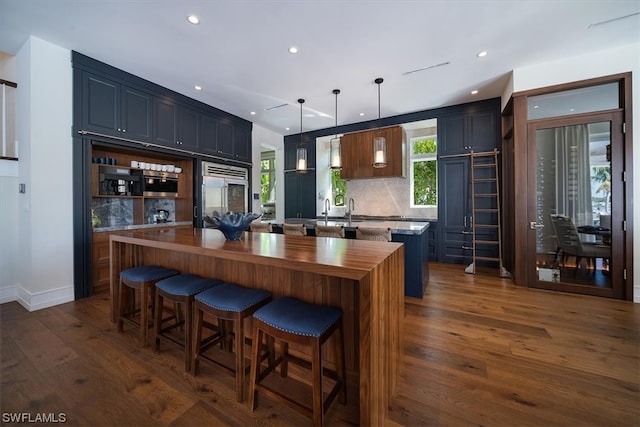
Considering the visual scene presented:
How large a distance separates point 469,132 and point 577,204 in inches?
81.1

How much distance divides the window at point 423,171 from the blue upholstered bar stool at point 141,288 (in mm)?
4881

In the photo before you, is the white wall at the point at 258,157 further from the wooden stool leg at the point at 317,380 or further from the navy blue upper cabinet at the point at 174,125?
the wooden stool leg at the point at 317,380

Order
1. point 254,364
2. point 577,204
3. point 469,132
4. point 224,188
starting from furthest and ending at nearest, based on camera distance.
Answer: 1. point 224,188
2. point 469,132
3. point 577,204
4. point 254,364

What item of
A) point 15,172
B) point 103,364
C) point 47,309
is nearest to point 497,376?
point 103,364

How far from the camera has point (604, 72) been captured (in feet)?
9.92

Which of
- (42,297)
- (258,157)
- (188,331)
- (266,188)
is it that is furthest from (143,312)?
(266,188)

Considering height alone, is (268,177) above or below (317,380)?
above

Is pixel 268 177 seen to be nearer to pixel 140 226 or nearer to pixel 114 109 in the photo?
pixel 140 226

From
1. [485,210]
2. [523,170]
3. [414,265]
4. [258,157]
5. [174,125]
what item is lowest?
[414,265]

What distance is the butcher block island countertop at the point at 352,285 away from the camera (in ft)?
3.76

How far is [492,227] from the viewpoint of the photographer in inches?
173

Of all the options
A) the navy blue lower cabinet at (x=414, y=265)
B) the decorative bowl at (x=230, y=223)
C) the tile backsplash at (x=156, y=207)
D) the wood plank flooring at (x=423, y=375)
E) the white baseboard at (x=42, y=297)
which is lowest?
the wood plank flooring at (x=423, y=375)

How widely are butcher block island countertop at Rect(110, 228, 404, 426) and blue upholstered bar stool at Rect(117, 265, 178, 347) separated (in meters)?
0.29

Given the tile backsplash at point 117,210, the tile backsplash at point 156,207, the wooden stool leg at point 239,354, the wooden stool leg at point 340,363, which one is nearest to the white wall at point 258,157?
the tile backsplash at point 156,207
